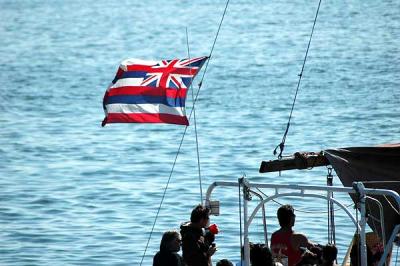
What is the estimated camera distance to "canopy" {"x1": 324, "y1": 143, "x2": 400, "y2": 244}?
16.1 metres

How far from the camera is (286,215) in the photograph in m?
15.9

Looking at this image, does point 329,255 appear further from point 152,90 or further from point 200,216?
point 152,90

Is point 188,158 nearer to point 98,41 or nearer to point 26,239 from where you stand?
point 26,239

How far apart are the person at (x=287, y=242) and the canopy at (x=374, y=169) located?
2.75 ft

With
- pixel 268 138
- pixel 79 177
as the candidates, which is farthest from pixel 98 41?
pixel 79 177

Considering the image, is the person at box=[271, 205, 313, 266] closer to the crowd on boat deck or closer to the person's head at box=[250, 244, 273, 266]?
the crowd on boat deck

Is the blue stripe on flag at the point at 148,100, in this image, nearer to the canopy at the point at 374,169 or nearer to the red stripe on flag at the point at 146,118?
the red stripe on flag at the point at 146,118

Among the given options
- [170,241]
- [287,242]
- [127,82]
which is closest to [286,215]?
[287,242]

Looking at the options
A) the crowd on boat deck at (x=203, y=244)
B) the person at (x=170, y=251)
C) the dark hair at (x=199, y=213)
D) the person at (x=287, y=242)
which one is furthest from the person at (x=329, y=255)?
the person at (x=170, y=251)

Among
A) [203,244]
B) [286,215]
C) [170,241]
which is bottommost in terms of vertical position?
[203,244]

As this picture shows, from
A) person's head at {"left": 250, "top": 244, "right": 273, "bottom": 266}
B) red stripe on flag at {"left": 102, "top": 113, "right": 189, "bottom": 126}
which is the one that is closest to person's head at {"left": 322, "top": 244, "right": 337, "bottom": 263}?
person's head at {"left": 250, "top": 244, "right": 273, "bottom": 266}

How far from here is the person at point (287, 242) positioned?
15.9 metres

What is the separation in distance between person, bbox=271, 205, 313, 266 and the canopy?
837 mm

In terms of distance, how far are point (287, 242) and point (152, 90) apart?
3919 millimetres
